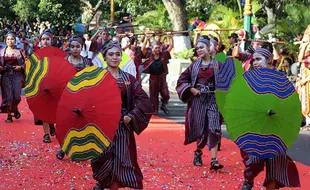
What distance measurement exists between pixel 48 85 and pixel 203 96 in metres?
1.89

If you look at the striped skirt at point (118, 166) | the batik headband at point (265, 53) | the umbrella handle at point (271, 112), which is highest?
the batik headband at point (265, 53)

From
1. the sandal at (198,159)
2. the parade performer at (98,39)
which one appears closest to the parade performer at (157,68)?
the parade performer at (98,39)

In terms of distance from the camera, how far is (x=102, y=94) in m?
5.74

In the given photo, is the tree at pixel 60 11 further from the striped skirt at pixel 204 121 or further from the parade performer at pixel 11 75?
the striped skirt at pixel 204 121

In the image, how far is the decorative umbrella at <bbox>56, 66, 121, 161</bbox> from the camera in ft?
18.7

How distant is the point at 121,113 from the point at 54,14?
2876 cm

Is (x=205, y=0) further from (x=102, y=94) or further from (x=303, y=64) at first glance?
(x=102, y=94)

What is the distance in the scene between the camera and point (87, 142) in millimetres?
5746

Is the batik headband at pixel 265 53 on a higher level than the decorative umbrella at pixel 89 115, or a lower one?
higher

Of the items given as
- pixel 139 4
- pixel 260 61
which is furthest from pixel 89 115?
pixel 139 4

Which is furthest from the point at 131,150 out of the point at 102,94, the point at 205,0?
the point at 205,0

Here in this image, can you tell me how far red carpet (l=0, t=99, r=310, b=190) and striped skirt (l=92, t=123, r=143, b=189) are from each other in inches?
34.6

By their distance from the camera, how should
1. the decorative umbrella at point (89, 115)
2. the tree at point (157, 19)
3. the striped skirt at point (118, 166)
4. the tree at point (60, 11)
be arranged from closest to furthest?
the decorative umbrella at point (89, 115) → the striped skirt at point (118, 166) → the tree at point (157, 19) → the tree at point (60, 11)

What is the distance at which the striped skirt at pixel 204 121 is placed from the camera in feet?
26.5
